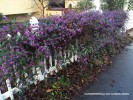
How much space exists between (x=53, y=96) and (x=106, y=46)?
10.9ft

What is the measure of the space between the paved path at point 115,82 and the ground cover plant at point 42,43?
0.52 metres

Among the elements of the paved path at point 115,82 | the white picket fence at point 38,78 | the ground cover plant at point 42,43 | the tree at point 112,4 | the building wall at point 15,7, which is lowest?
the paved path at point 115,82

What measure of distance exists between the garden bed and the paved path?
176 millimetres

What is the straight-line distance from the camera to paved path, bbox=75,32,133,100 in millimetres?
4152

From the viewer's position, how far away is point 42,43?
11.7 ft

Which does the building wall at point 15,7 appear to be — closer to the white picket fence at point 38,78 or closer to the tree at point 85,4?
the tree at point 85,4

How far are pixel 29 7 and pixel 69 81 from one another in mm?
10379

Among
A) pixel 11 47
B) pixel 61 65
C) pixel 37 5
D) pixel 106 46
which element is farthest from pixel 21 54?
pixel 37 5

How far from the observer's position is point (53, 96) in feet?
12.5

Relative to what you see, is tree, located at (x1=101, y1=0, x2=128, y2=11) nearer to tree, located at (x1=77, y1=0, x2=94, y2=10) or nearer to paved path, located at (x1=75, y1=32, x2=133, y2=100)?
tree, located at (x1=77, y1=0, x2=94, y2=10)

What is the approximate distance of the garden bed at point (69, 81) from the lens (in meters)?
3.81

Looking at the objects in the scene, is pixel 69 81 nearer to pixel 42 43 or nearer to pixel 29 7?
pixel 42 43

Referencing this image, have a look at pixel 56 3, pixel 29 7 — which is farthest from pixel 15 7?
pixel 56 3

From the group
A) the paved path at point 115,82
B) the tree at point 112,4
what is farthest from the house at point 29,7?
the paved path at point 115,82
